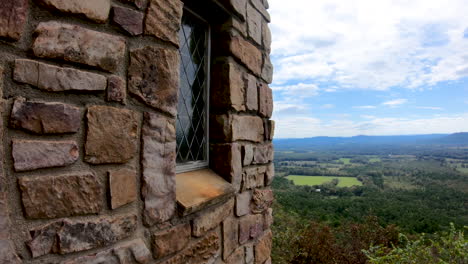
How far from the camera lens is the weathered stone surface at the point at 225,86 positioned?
1.94m

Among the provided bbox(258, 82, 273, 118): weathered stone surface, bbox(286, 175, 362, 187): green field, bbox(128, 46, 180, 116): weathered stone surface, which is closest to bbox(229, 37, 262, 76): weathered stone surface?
bbox(258, 82, 273, 118): weathered stone surface

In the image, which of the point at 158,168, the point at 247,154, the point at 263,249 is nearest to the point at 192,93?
the point at 247,154

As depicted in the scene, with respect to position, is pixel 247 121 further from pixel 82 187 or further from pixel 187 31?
pixel 82 187

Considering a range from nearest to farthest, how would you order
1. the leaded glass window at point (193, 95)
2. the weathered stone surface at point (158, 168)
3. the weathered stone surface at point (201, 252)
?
the weathered stone surface at point (158, 168) → the weathered stone surface at point (201, 252) → the leaded glass window at point (193, 95)

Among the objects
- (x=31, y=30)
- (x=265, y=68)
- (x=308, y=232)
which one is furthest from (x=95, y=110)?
(x=308, y=232)

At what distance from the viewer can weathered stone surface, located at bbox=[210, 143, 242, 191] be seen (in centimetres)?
196

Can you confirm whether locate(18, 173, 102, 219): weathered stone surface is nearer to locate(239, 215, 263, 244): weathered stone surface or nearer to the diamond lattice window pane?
the diamond lattice window pane

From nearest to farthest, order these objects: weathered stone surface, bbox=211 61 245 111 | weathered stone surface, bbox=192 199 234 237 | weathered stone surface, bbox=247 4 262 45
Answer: weathered stone surface, bbox=192 199 234 237 → weathered stone surface, bbox=211 61 245 111 → weathered stone surface, bbox=247 4 262 45

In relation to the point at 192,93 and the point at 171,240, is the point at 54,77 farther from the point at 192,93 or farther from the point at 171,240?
the point at 192,93

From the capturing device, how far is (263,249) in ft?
7.91

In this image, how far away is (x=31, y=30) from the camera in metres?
0.90

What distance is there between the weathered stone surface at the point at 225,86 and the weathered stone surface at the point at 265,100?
370mm

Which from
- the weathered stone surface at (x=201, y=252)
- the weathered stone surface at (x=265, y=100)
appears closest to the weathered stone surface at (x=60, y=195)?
the weathered stone surface at (x=201, y=252)

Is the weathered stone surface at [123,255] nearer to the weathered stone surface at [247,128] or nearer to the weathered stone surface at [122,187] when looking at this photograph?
the weathered stone surface at [122,187]
